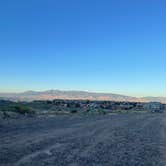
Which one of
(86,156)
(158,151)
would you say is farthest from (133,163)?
(158,151)

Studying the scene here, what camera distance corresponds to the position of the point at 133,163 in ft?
46.7

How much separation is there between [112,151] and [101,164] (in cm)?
400

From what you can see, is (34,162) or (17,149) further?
(17,149)

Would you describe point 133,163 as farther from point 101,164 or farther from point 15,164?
point 15,164

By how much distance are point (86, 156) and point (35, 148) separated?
8.69 ft

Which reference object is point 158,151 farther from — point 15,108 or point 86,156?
point 15,108

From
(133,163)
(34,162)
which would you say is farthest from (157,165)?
(34,162)

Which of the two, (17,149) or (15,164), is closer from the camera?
(15,164)

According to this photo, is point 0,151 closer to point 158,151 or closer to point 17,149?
point 17,149

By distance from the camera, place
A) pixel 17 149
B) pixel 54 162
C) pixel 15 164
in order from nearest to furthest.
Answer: pixel 15 164, pixel 54 162, pixel 17 149

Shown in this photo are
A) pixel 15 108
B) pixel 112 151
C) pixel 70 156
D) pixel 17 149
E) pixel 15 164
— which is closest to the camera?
pixel 15 164

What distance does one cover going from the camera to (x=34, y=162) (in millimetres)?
13156

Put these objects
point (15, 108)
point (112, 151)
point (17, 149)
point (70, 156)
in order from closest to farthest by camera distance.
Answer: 1. point (70, 156)
2. point (17, 149)
3. point (112, 151)
4. point (15, 108)

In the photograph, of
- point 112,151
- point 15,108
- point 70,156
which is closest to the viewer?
point 70,156
